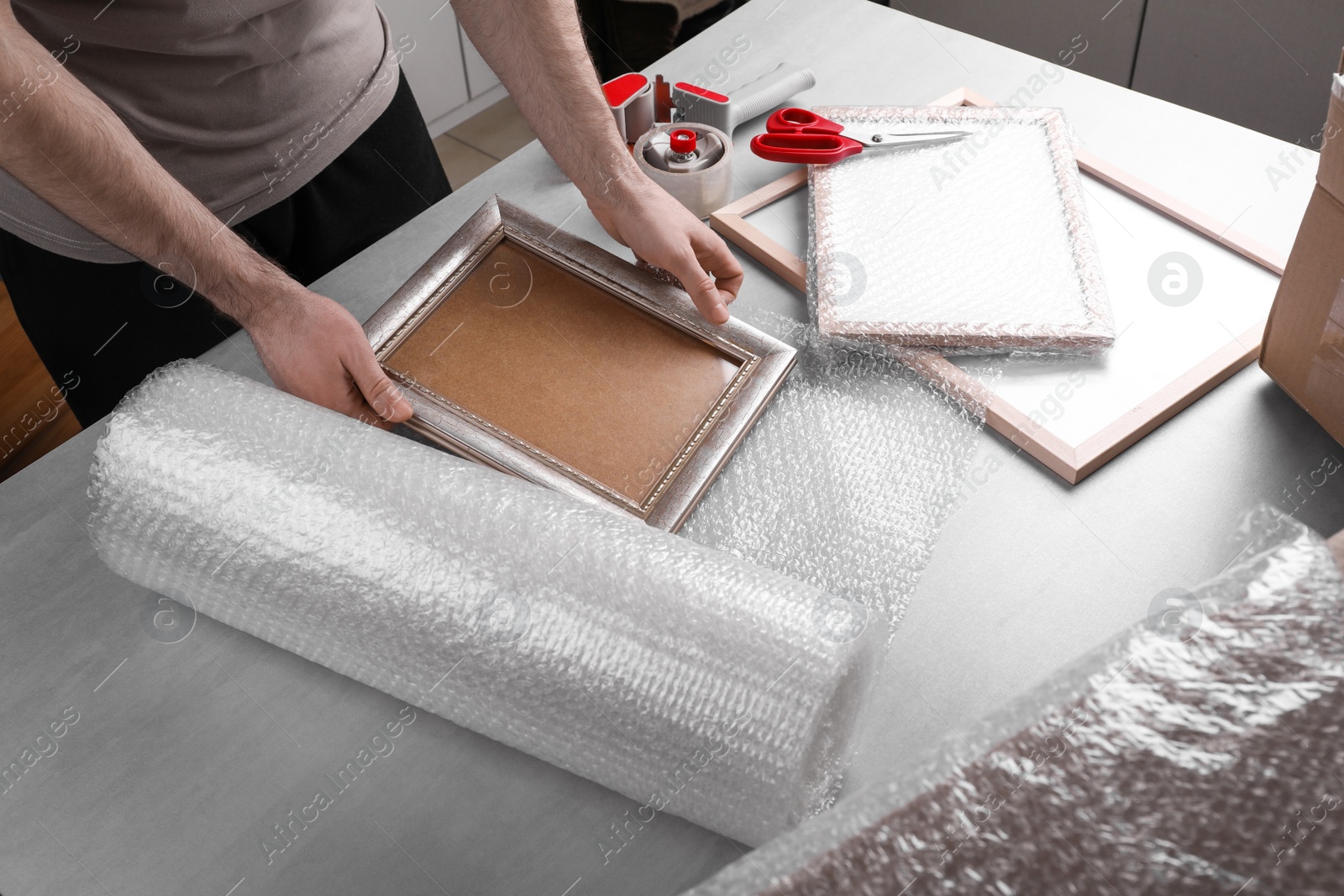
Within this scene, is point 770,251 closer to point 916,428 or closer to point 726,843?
point 916,428

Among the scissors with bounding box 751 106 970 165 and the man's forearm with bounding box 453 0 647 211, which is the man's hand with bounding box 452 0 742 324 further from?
the scissors with bounding box 751 106 970 165

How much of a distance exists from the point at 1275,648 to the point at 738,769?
1.08 ft

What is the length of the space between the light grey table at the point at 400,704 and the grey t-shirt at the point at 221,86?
28cm

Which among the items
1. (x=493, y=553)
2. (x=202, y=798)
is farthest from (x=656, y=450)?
(x=202, y=798)

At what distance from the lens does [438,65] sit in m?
2.64

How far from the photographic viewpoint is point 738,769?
0.61 meters

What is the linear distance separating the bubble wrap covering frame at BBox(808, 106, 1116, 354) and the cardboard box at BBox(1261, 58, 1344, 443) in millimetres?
141

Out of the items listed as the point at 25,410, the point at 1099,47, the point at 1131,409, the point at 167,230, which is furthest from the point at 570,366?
the point at 1099,47

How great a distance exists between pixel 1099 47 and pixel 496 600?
219 centimetres

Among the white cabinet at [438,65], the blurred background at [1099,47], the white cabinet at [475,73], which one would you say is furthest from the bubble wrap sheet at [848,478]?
the white cabinet at [475,73]

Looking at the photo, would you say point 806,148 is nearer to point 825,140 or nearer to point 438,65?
point 825,140

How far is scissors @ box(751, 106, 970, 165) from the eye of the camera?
104 centimetres

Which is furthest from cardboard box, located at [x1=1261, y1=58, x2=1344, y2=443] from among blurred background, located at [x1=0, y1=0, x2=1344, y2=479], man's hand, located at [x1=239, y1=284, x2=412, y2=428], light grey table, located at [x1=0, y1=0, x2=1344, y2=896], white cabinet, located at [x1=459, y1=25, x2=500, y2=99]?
white cabinet, located at [x1=459, y1=25, x2=500, y2=99]

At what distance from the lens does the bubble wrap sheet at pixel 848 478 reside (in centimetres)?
77
